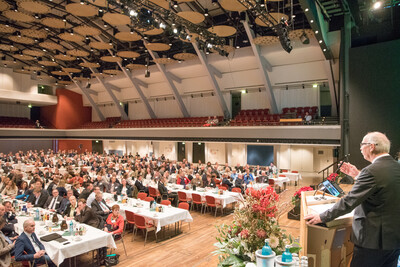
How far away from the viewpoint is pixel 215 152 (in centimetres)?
2078

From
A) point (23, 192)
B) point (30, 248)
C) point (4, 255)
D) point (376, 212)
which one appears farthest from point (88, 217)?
point (376, 212)

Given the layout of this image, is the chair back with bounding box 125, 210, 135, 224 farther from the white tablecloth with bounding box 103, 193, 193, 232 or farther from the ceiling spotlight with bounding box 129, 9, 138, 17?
the ceiling spotlight with bounding box 129, 9, 138, 17

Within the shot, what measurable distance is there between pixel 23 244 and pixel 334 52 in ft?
50.7

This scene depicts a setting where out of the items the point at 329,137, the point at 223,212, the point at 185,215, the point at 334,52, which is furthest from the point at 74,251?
the point at 334,52

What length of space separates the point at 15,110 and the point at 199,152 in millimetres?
21620

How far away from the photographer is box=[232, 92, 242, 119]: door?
A: 20.4m

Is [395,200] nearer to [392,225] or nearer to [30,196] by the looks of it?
[392,225]

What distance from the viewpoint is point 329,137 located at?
14281 mm

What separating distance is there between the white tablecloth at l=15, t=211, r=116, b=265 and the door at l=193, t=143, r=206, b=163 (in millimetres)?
16298

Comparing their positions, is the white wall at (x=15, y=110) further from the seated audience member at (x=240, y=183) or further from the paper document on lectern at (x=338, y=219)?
the paper document on lectern at (x=338, y=219)

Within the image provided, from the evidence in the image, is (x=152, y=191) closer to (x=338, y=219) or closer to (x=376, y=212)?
(x=338, y=219)

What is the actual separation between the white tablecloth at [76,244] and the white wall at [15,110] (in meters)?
28.4

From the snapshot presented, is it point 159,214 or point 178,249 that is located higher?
A: point 159,214

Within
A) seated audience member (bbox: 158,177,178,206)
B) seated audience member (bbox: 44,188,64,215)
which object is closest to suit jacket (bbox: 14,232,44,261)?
seated audience member (bbox: 44,188,64,215)
